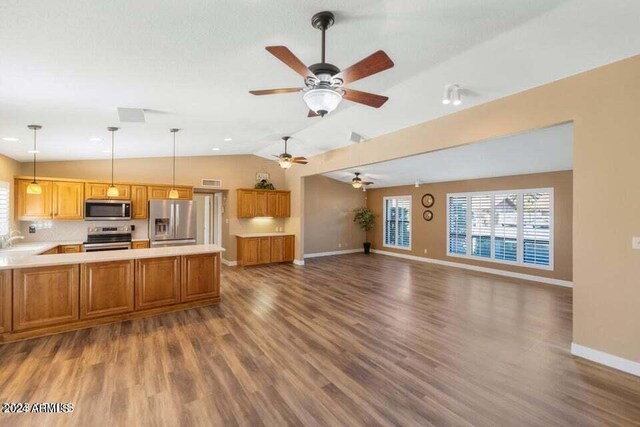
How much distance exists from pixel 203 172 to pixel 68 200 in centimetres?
287

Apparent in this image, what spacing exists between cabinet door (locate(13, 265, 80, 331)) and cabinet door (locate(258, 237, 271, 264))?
4673 mm

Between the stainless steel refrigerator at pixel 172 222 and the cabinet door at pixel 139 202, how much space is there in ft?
0.68

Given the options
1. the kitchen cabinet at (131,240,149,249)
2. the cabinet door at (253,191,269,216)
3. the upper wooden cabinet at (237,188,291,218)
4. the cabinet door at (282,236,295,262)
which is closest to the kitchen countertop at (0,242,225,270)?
the kitchen cabinet at (131,240,149,249)

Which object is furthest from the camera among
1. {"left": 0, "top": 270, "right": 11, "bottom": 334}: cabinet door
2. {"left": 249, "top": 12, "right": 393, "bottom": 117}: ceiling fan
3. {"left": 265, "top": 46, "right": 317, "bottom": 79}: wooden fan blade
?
{"left": 0, "top": 270, "right": 11, "bottom": 334}: cabinet door

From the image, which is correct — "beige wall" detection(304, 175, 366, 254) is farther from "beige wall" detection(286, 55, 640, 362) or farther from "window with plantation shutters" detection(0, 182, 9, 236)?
"beige wall" detection(286, 55, 640, 362)

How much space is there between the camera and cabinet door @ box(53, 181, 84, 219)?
5660 mm

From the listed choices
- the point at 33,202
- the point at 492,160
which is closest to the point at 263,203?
the point at 33,202

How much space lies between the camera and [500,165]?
637cm

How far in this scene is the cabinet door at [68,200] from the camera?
5660mm

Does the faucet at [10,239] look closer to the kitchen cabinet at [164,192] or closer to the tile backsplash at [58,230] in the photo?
the tile backsplash at [58,230]

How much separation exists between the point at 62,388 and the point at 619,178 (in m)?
5.37

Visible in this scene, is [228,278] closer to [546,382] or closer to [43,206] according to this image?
[43,206]

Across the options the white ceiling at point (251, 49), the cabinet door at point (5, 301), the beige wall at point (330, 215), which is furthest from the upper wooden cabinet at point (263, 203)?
the cabinet door at point (5, 301)

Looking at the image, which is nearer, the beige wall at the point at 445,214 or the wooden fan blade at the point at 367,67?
the wooden fan blade at the point at 367,67
